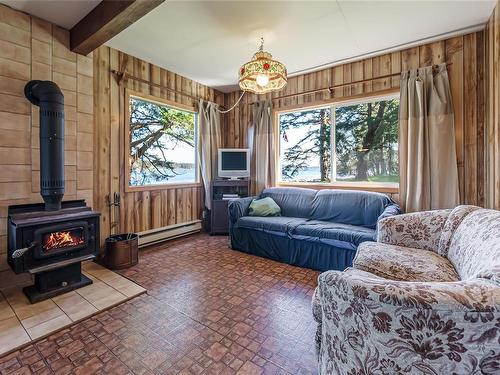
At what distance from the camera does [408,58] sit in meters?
2.95

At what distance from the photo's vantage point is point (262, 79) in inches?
97.6

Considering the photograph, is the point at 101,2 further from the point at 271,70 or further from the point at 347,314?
the point at 347,314

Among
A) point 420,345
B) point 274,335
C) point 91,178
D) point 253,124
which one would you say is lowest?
point 274,335

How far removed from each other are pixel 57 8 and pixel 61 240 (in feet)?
6.89

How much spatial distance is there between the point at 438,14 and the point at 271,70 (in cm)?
166

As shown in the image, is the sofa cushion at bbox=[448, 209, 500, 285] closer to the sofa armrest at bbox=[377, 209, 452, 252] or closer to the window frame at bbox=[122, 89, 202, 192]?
the sofa armrest at bbox=[377, 209, 452, 252]

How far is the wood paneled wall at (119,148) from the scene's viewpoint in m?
2.94

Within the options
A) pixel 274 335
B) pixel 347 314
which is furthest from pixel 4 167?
pixel 347 314

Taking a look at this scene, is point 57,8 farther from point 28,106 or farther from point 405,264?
point 405,264

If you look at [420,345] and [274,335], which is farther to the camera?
[274,335]

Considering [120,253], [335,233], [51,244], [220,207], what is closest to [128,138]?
[120,253]

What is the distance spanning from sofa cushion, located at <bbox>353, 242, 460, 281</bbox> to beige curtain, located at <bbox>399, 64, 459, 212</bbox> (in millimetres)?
1166

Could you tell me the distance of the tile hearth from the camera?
166 cm

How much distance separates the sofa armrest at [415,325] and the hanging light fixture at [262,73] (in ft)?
6.81
